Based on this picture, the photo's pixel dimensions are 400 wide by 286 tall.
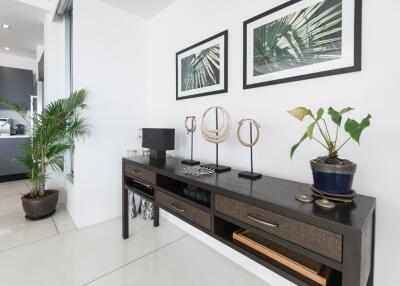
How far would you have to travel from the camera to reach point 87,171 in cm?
245

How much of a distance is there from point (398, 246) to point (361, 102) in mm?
759

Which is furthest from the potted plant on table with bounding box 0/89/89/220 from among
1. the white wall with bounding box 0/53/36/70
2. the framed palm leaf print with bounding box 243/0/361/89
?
the white wall with bounding box 0/53/36/70

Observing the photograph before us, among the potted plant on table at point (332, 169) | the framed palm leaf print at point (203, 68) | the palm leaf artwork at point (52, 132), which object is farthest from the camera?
the palm leaf artwork at point (52, 132)

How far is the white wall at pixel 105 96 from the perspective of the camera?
240 centimetres

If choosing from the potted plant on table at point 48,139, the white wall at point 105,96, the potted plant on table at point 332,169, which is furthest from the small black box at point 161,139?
the potted plant on table at point 332,169

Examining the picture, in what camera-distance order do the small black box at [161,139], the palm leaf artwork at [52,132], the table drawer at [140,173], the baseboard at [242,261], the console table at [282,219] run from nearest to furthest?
the console table at [282,219] < the baseboard at [242,261] < the table drawer at [140,173] < the small black box at [161,139] < the palm leaf artwork at [52,132]

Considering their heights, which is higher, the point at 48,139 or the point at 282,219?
the point at 48,139

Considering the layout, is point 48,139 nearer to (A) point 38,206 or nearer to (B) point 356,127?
(A) point 38,206

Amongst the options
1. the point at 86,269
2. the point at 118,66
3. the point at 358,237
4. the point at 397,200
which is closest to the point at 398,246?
the point at 397,200

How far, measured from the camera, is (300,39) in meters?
1.38

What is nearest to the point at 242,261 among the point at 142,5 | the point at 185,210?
the point at 185,210

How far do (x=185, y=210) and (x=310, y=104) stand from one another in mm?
1069

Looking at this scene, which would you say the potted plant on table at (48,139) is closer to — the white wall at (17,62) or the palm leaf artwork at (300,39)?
the palm leaf artwork at (300,39)

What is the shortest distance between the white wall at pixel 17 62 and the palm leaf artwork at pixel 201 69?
4.79 meters
